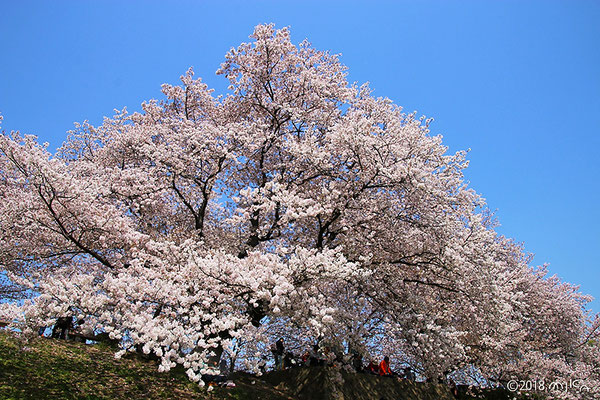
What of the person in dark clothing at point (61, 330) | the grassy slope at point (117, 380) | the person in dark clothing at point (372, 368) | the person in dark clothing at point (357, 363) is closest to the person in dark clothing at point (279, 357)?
the grassy slope at point (117, 380)

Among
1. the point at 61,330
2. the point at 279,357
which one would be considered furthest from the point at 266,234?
the point at 61,330

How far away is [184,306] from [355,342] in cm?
535

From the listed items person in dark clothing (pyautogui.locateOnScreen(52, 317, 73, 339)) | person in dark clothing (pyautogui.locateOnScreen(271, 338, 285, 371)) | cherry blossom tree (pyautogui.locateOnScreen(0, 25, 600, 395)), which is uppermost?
cherry blossom tree (pyautogui.locateOnScreen(0, 25, 600, 395))

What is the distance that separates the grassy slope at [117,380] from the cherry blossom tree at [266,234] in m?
1.03

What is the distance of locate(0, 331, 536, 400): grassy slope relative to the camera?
811 cm

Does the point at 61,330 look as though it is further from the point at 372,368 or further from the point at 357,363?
the point at 372,368

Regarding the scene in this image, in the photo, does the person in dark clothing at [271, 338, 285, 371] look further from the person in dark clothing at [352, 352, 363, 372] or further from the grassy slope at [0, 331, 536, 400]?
the person in dark clothing at [352, 352, 363, 372]

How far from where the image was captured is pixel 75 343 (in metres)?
11.7

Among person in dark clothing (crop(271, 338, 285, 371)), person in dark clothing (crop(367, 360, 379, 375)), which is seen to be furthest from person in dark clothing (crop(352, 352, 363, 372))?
person in dark clothing (crop(271, 338, 285, 371))

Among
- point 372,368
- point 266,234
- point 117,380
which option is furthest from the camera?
point 372,368

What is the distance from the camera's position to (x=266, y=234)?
523 inches

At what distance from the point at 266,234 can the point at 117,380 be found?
6.05 meters

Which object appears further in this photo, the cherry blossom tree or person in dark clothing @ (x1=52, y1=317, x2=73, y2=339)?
person in dark clothing @ (x1=52, y1=317, x2=73, y2=339)

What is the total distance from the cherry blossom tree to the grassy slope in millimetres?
1032
